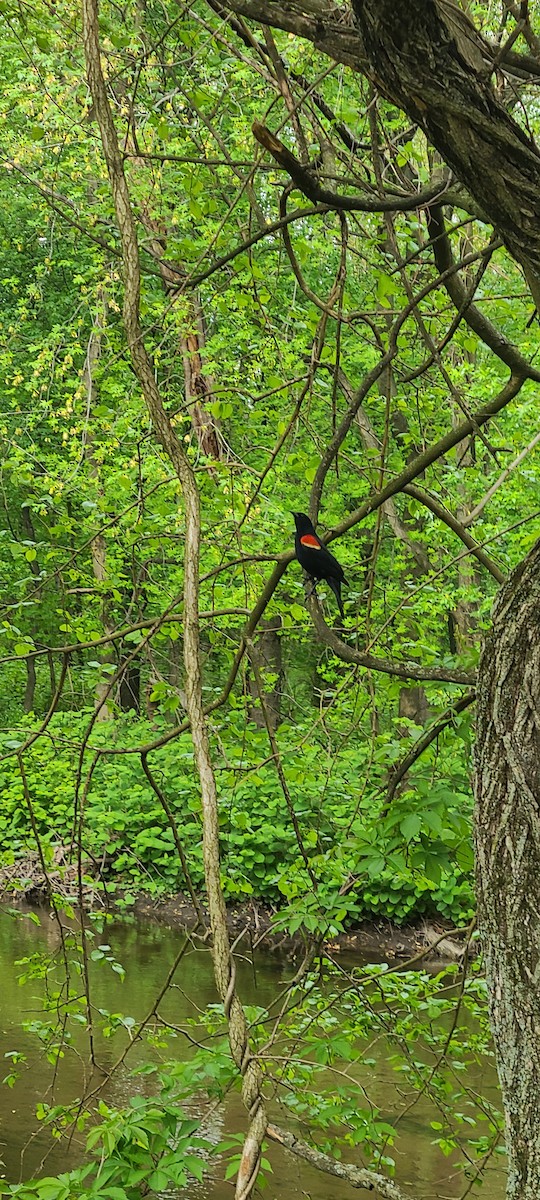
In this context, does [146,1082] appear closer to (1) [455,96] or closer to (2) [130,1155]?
(2) [130,1155]

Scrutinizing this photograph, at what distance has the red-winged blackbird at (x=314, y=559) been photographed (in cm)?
361

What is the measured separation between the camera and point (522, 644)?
2.04m

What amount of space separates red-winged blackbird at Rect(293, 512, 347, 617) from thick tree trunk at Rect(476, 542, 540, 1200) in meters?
1.45

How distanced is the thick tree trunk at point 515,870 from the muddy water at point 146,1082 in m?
1.61

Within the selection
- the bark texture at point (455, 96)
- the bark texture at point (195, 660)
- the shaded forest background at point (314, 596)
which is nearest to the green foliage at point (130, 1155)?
the shaded forest background at point (314, 596)

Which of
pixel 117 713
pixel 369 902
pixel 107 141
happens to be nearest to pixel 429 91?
pixel 107 141

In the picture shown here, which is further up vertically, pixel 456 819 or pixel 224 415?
pixel 224 415

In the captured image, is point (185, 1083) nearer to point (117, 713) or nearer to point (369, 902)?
point (117, 713)

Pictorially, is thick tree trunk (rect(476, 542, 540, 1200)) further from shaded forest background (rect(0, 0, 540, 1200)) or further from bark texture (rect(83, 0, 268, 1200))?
bark texture (rect(83, 0, 268, 1200))

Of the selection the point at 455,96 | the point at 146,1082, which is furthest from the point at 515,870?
the point at 146,1082

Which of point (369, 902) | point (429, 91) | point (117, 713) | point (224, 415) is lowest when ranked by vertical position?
point (369, 902)

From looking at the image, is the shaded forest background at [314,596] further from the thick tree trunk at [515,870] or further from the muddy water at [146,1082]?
the muddy water at [146,1082]

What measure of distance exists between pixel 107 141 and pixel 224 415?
3.76 ft

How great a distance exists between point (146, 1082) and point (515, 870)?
561cm
